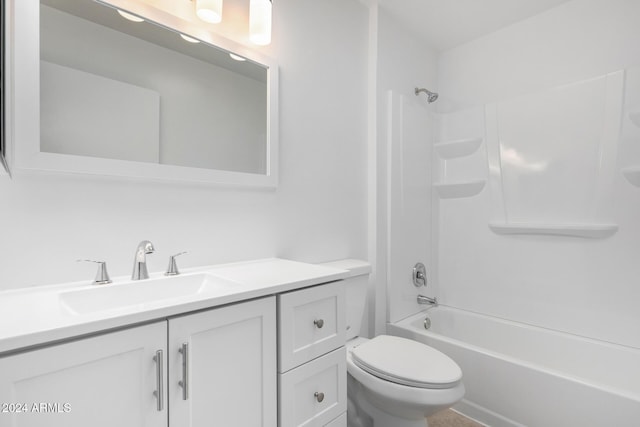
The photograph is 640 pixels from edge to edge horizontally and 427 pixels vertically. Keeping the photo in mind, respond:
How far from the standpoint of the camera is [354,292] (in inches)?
66.2

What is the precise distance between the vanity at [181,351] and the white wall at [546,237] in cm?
Result: 156

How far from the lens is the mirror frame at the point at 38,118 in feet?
2.93

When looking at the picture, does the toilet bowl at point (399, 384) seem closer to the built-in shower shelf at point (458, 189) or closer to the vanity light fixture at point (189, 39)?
the built-in shower shelf at point (458, 189)

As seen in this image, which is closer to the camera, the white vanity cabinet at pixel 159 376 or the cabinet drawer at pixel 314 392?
the white vanity cabinet at pixel 159 376

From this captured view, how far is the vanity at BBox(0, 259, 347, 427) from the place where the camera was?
0.61 m

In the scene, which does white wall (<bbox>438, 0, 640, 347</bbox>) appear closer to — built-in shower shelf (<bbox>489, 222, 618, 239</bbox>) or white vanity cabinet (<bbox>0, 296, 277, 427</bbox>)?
built-in shower shelf (<bbox>489, 222, 618, 239</bbox>)

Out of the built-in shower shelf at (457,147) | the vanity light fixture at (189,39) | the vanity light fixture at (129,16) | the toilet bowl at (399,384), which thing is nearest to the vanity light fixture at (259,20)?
the vanity light fixture at (189,39)

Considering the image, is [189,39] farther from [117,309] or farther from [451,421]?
[451,421]

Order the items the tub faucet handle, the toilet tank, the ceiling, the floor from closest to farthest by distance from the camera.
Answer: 1. the toilet tank
2. the floor
3. the ceiling
4. the tub faucet handle

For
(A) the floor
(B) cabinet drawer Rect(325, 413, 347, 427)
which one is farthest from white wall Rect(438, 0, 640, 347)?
(B) cabinet drawer Rect(325, 413, 347, 427)

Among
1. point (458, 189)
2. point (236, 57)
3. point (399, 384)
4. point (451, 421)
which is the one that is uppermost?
point (236, 57)

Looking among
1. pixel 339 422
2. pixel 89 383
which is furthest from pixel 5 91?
pixel 339 422

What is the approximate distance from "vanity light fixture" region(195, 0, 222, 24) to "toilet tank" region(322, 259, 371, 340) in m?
1.22

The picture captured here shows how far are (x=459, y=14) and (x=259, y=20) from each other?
1489 mm
